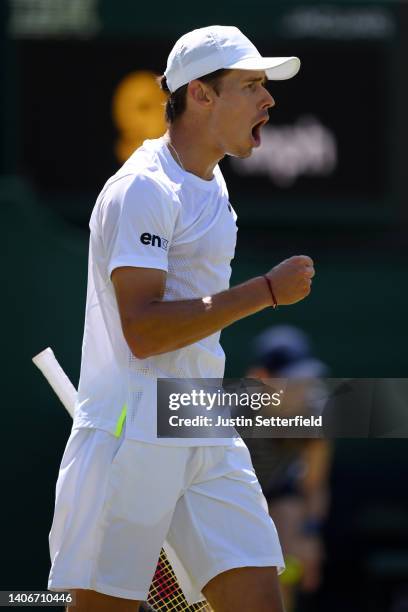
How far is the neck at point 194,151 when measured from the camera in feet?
11.8

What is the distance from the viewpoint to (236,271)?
7.58 meters

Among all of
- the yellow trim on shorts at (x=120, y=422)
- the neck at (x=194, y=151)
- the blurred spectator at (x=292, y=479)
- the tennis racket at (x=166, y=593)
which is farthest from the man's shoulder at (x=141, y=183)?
the blurred spectator at (x=292, y=479)

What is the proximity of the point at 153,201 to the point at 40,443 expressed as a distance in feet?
12.0

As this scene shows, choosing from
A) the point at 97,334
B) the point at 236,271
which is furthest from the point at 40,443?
the point at 97,334

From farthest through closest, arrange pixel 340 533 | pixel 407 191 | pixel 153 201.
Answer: pixel 407 191
pixel 340 533
pixel 153 201

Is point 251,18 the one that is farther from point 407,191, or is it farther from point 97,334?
point 97,334

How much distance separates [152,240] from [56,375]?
58 cm

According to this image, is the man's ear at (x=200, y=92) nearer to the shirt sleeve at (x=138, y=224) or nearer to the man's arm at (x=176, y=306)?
the shirt sleeve at (x=138, y=224)

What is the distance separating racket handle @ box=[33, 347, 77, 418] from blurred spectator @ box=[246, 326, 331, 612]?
69.4 inches

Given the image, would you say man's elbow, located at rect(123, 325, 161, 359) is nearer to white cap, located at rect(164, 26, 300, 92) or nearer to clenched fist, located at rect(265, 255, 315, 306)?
clenched fist, located at rect(265, 255, 315, 306)

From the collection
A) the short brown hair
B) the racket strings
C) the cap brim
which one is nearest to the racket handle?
the racket strings

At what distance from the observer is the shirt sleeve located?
3.35 metres

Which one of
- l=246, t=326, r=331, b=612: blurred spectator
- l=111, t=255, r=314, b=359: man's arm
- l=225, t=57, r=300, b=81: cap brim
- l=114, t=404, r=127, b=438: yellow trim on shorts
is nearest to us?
l=111, t=255, r=314, b=359: man's arm

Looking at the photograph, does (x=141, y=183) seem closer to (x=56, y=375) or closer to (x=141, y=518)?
(x=56, y=375)
